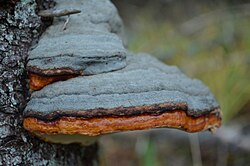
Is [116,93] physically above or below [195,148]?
above

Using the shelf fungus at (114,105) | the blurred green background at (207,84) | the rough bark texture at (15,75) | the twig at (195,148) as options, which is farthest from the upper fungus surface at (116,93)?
the twig at (195,148)

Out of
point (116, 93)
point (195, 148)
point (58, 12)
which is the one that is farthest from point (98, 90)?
point (195, 148)

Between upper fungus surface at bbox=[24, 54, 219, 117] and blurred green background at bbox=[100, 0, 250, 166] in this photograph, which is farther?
blurred green background at bbox=[100, 0, 250, 166]

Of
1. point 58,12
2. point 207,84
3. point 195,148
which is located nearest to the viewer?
point 58,12

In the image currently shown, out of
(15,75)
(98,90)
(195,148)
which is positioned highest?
(98,90)

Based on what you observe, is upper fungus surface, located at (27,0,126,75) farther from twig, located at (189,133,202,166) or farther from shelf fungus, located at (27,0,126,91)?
twig, located at (189,133,202,166)

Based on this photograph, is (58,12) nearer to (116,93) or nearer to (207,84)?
(116,93)

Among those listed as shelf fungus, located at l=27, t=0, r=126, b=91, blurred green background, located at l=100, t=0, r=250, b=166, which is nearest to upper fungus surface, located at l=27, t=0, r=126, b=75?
shelf fungus, located at l=27, t=0, r=126, b=91

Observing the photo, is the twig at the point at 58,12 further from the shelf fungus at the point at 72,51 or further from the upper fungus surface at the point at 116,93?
the upper fungus surface at the point at 116,93
